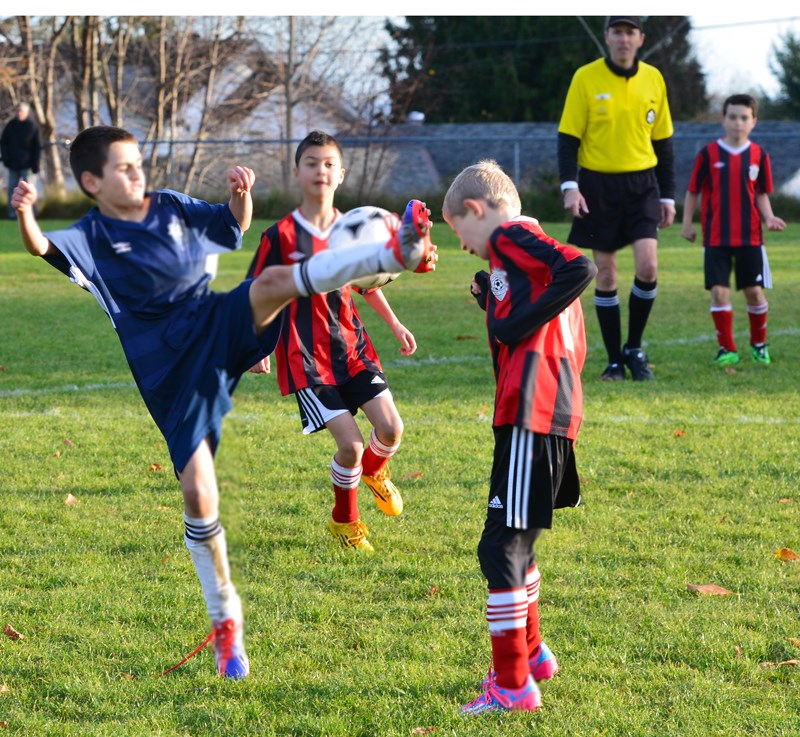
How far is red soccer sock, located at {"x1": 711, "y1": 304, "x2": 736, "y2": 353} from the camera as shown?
9031 mm

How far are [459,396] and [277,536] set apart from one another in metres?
3.31

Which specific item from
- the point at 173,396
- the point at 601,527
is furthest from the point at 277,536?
the point at 173,396

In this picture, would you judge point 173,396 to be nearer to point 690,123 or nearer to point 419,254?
point 419,254

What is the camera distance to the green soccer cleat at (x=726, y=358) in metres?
9.09

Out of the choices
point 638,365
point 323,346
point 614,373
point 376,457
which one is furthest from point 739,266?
point 323,346

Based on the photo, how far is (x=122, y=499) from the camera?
541 cm

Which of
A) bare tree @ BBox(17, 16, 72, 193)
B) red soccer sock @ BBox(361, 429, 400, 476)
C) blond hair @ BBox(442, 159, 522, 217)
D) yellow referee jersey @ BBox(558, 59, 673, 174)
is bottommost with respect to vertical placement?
red soccer sock @ BBox(361, 429, 400, 476)

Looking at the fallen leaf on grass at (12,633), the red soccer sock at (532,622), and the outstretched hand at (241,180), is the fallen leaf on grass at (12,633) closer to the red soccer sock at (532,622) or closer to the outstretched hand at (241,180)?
the red soccer sock at (532,622)

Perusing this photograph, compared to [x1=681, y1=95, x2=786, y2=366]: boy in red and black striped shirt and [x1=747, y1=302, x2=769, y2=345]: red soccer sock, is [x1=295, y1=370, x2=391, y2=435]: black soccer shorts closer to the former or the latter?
[x1=681, y1=95, x2=786, y2=366]: boy in red and black striped shirt

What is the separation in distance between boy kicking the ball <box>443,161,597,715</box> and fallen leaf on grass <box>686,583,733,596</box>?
3.72 feet

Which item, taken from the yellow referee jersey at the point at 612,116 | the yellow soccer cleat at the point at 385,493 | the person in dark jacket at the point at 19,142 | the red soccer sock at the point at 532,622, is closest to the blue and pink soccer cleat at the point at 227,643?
the red soccer sock at the point at 532,622

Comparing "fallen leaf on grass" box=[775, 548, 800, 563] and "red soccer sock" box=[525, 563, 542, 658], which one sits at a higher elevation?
"red soccer sock" box=[525, 563, 542, 658]

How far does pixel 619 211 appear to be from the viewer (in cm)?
835

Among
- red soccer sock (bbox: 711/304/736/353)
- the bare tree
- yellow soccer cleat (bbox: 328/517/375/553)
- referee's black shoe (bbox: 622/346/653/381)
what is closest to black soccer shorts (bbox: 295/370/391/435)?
→ yellow soccer cleat (bbox: 328/517/375/553)
